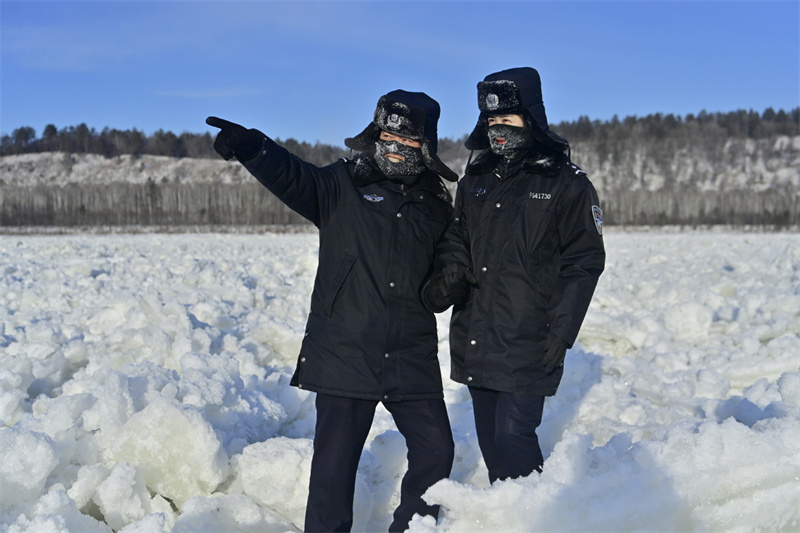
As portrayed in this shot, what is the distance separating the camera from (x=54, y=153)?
9238 centimetres

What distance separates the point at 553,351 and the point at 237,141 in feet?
4.98

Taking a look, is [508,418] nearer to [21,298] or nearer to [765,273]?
[21,298]

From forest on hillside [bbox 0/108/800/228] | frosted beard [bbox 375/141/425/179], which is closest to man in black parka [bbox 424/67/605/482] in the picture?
frosted beard [bbox 375/141/425/179]

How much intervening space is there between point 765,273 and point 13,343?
10.3 m

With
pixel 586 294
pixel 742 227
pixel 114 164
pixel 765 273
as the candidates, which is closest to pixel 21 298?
pixel 586 294

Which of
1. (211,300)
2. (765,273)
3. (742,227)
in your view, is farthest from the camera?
(742,227)

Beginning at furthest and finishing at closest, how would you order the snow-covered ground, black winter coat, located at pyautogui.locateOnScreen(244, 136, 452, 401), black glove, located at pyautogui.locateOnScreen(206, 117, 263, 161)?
black winter coat, located at pyautogui.locateOnScreen(244, 136, 452, 401) → black glove, located at pyautogui.locateOnScreen(206, 117, 263, 161) → the snow-covered ground

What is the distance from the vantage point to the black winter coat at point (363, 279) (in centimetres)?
310

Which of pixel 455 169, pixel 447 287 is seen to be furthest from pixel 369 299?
pixel 455 169

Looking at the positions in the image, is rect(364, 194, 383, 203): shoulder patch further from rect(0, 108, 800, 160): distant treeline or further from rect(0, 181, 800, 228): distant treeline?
rect(0, 108, 800, 160): distant treeline

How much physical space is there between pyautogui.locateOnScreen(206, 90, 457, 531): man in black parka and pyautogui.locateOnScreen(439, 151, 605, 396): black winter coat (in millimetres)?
210

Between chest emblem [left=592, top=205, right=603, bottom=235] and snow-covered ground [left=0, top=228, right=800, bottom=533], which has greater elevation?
chest emblem [left=592, top=205, right=603, bottom=235]

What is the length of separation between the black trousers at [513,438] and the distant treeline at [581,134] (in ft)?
280

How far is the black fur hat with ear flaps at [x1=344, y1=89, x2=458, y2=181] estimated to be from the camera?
10.7ft
